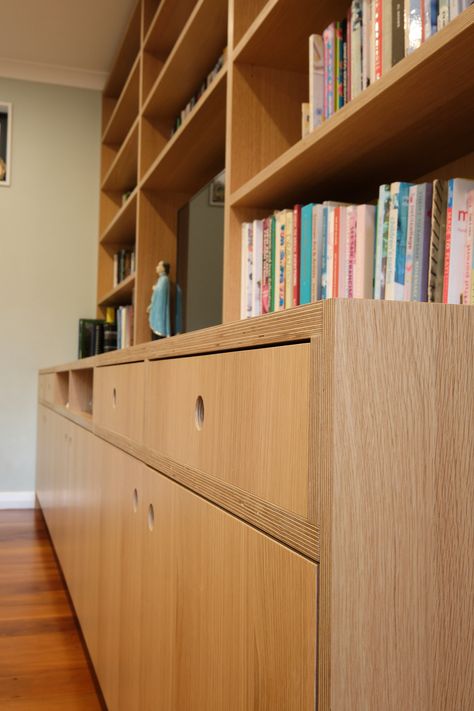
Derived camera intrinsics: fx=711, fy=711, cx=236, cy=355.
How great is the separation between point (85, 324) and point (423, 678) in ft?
12.4

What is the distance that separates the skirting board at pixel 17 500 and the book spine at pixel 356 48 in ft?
11.5

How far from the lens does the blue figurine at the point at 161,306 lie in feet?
9.59

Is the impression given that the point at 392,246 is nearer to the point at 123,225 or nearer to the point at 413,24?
the point at 413,24

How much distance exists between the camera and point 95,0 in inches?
136

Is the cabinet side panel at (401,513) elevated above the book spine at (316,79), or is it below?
below

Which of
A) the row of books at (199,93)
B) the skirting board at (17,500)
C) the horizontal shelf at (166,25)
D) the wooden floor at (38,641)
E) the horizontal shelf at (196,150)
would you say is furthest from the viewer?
the skirting board at (17,500)

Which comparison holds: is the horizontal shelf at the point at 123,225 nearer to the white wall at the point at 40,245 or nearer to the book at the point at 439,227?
the white wall at the point at 40,245

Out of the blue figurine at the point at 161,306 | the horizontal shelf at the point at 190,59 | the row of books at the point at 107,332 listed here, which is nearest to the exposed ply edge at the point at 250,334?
the horizontal shelf at the point at 190,59

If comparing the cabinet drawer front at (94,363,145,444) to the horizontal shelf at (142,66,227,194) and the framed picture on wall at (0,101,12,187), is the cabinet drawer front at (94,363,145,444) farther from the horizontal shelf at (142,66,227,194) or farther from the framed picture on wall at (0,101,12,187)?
the framed picture on wall at (0,101,12,187)

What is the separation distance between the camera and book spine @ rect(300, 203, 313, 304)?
4.53 ft

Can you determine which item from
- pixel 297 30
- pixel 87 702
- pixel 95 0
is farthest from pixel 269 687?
pixel 95 0

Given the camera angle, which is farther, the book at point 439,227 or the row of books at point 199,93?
the row of books at point 199,93

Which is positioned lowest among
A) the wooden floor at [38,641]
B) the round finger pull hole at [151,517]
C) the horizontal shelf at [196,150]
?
the wooden floor at [38,641]

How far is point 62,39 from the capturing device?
12.8 ft
